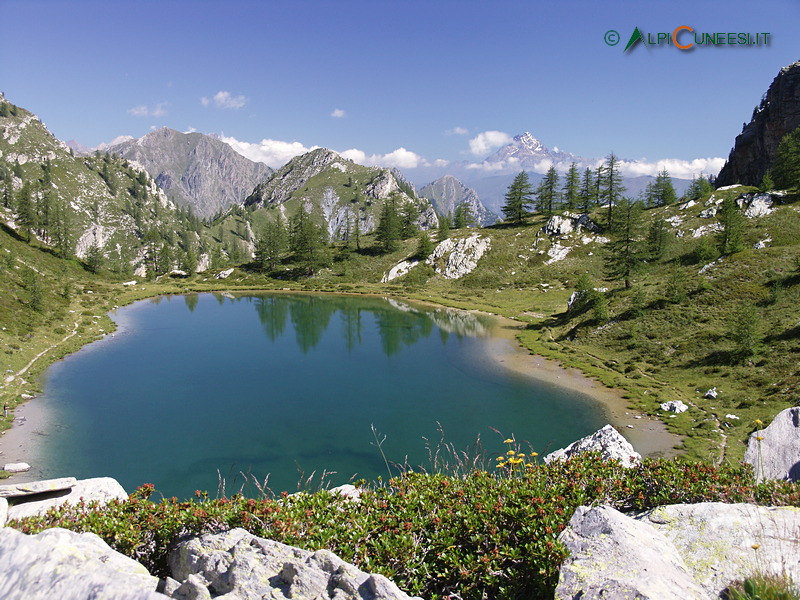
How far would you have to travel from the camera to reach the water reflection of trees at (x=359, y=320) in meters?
60.3

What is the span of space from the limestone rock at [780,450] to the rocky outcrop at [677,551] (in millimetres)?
4123

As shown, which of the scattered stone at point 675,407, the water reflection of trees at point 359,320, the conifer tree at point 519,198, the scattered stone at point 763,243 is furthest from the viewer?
the conifer tree at point 519,198

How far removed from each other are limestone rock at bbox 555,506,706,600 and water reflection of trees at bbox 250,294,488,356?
150 feet

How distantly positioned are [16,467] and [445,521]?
27.6 meters

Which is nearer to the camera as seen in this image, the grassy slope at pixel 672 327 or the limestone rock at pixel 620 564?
the limestone rock at pixel 620 564

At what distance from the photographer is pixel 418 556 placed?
7793 mm

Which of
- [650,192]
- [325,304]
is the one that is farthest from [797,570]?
[650,192]

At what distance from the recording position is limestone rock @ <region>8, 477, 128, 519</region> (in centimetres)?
962

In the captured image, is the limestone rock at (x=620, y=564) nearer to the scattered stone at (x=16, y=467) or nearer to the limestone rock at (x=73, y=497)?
the limestone rock at (x=73, y=497)

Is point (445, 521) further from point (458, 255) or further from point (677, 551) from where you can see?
point (458, 255)

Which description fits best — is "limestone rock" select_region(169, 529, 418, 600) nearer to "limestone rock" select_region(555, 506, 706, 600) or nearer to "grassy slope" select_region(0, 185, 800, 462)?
"limestone rock" select_region(555, 506, 706, 600)

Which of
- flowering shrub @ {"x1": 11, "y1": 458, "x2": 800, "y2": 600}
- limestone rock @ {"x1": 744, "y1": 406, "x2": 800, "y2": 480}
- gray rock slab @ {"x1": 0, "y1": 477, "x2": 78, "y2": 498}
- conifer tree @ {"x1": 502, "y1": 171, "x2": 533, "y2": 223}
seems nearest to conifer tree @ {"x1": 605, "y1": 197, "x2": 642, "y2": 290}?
conifer tree @ {"x1": 502, "y1": 171, "x2": 533, "y2": 223}

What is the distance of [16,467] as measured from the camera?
23.7 metres

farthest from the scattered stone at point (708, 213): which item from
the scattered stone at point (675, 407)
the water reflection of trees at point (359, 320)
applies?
the scattered stone at point (675, 407)
